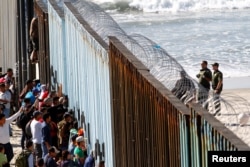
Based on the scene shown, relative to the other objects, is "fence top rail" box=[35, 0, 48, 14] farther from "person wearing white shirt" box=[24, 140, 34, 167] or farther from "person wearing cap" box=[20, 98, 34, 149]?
"person wearing white shirt" box=[24, 140, 34, 167]

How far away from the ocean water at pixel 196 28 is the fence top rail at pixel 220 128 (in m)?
20.8

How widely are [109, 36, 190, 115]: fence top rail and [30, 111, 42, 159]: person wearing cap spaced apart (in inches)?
106

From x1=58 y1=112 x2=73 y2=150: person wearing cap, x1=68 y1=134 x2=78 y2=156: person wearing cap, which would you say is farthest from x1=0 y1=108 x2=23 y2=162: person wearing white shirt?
x1=68 y1=134 x2=78 y2=156: person wearing cap

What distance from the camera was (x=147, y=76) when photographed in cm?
1255

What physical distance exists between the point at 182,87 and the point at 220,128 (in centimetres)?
212

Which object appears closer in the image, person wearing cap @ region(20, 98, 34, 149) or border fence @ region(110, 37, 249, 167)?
border fence @ region(110, 37, 249, 167)

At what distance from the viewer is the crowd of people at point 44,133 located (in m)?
15.5

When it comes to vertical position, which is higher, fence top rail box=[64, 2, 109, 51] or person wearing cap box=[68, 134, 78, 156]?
fence top rail box=[64, 2, 109, 51]

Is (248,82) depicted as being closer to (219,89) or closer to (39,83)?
(219,89)

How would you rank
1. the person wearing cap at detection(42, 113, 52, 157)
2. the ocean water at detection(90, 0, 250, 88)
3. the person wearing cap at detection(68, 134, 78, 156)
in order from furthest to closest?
the ocean water at detection(90, 0, 250, 88) < the person wearing cap at detection(42, 113, 52, 157) < the person wearing cap at detection(68, 134, 78, 156)

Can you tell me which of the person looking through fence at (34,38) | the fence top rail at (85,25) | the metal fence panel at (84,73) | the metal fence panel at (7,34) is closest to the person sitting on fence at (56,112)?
the metal fence panel at (84,73)

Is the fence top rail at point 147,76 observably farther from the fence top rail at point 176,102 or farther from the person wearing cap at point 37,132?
the person wearing cap at point 37,132

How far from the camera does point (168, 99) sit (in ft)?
37.8

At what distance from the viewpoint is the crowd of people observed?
15.5 meters
